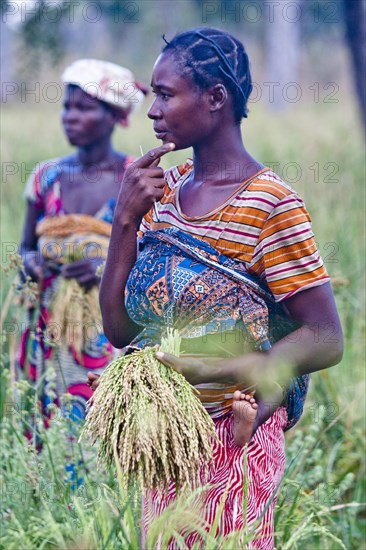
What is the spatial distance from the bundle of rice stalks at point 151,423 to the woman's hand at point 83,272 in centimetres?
176

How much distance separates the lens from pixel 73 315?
12.3 ft

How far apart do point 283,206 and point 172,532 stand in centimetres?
77

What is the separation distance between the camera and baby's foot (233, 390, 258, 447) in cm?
195

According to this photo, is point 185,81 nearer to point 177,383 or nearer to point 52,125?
point 177,383

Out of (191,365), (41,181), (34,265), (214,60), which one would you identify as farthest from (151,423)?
(41,181)

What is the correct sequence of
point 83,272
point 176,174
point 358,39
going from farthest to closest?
point 358,39 → point 83,272 → point 176,174

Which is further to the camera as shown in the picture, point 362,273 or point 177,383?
point 362,273

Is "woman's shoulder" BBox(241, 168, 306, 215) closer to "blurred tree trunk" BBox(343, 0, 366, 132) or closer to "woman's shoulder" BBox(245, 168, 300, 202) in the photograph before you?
"woman's shoulder" BBox(245, 168, 300, 202)

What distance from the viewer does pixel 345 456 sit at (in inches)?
150

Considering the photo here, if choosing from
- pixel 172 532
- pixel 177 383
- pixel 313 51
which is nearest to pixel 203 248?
pixel 177 383

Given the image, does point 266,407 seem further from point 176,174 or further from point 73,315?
point 73,315

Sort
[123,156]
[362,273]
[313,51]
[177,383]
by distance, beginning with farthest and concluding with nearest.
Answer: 1. [313,51]
2. [362,273]
3. [123,156]
4. [177,383]

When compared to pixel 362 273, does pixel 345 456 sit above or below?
below

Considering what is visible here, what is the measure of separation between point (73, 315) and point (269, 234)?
186 centimetres
